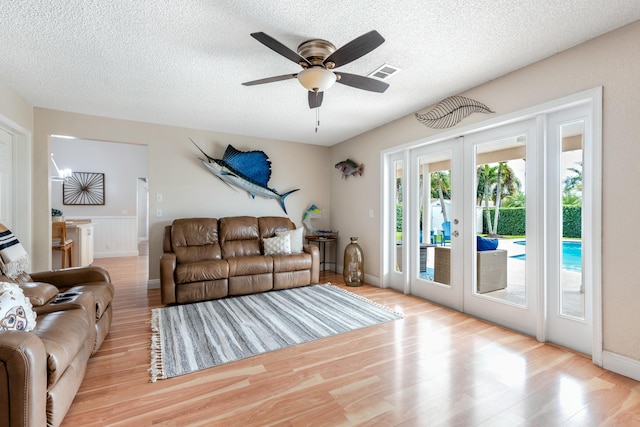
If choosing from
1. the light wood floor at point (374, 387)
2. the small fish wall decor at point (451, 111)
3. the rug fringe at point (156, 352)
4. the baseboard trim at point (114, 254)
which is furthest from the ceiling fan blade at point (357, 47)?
the baseboard trim at point (114, 254)

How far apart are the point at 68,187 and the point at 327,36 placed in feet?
24.7

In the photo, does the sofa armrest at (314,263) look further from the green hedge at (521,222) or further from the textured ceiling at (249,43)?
the green hedge at (521,222)

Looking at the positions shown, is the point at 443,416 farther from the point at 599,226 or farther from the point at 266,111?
the point at 266,111

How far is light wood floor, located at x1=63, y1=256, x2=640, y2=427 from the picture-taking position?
153cm

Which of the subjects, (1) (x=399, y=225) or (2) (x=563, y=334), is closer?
(2) (x=563, y=334)

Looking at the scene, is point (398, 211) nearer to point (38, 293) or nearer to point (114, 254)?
point (38, 293)

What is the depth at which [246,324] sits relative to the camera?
2.78 metres

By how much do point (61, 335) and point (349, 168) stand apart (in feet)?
13.3

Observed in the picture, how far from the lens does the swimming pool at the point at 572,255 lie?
89.4 inches

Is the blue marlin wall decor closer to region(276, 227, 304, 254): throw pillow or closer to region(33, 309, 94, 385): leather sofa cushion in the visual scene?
region(276, 227, 304, 254): throw pillow

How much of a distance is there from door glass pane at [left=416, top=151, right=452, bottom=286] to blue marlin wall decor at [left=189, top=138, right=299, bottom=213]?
2417 millimetres

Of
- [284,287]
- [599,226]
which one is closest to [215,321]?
[284,287]

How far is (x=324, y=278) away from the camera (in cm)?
478

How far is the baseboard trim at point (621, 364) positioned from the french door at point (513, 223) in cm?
20
